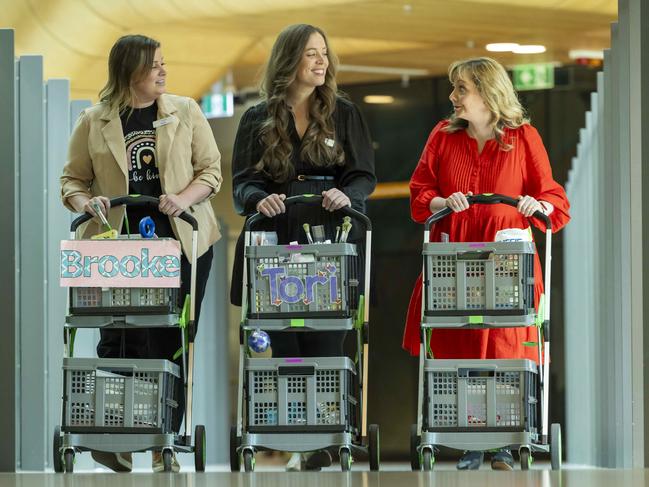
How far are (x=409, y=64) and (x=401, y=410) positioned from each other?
11.5ft

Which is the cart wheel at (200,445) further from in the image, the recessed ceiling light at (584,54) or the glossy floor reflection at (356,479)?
the recessed ceiling light at (584,54)

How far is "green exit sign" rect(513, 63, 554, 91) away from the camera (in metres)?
13.9

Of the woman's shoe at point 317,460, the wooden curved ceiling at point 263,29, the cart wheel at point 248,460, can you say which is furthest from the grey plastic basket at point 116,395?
the wooden curved ceiling at point 263,29

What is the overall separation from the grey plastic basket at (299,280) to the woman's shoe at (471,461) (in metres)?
0.79

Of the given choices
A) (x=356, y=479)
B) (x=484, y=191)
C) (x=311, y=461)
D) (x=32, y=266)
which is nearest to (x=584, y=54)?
(x=32, y=266)

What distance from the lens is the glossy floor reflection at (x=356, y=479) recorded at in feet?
16.2

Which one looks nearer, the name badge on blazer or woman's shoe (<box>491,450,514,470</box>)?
woman's shoe (<box>491,450,514,470</box>)

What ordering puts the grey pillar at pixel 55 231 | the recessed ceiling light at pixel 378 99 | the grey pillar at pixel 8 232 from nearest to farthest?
the grey pillar at pixel 8 232, the grey pillar at pixel 55 231, the recessed ceiling light at pixel 378 99

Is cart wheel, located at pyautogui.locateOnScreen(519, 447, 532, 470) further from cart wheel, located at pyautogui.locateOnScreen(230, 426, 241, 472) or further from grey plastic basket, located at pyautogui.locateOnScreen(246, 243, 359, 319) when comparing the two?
cart wheel, located at pyautogui.locateOnScreen(230, 426, 241, 472)

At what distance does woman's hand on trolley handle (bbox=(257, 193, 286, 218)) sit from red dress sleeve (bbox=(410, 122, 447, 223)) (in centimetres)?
64


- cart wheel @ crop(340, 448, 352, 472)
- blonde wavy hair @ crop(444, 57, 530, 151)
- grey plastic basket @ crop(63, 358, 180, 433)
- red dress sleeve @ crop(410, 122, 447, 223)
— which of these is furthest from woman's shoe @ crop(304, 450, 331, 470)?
blonde wavy hair @ crop(444, 57, 530, 151)

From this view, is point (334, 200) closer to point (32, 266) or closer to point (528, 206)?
point (528, 206)

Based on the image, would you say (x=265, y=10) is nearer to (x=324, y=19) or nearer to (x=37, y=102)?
(x=324, y=19)

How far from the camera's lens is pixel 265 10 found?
493 inches
